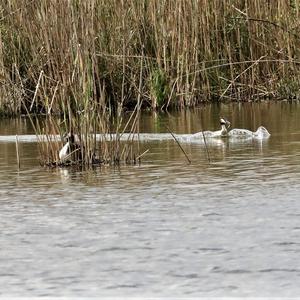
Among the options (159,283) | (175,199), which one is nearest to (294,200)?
(175,199)

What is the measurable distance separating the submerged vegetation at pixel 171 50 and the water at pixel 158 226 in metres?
3.71

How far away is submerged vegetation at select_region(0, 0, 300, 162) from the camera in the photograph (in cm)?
1274

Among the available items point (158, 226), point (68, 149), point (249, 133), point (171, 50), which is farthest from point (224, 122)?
point (158, 226)

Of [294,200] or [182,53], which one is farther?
[182,53]

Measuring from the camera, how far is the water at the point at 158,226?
179 inches

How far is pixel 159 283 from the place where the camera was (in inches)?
178

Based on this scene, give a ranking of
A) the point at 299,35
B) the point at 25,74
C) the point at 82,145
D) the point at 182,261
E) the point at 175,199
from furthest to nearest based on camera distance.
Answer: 1. the point at 299,35
2. the point at 25,74
3. the point at 82,145
4. the point at 175,199
5. the point at 182,261

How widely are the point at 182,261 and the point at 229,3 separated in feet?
31.7

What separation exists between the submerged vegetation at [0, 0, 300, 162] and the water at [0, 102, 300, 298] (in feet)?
12.2

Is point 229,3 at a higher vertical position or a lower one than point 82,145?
higher

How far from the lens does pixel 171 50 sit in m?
13.4

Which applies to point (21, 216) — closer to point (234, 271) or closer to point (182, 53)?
point (234, 271)

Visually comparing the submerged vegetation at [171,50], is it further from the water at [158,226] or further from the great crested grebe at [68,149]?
the water at [158,226]

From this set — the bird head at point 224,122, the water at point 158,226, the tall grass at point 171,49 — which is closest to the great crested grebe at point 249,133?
the bird head at point 224,122
